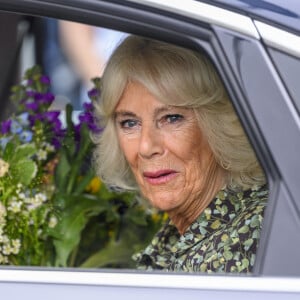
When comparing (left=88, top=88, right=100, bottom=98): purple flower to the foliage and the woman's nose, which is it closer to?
the foliage

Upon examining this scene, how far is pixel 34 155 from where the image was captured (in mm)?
3711

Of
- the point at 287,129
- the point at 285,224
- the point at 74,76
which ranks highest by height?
the point at 74,76

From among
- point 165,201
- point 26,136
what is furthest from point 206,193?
point 26,136

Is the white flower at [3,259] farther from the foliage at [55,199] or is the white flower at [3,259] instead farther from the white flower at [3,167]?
the white flower at [3,167]

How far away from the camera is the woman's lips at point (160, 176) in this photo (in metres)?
2.83

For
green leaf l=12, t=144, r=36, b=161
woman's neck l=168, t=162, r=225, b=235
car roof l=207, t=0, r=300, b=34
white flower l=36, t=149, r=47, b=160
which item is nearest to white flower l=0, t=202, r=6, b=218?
green leaf l=12, t=144, r=36, b=161

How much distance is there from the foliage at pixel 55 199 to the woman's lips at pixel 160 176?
0.62 metres

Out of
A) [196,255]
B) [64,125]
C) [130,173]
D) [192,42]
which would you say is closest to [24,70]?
[64,125]

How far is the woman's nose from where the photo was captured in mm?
2777

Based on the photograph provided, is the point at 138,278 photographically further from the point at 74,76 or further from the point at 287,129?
the point at 74,76

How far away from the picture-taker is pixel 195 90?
2697 millimetres

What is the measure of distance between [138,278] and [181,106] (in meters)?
0.73

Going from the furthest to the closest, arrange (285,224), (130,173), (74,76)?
(74,76) < (130,173) < (285,224)

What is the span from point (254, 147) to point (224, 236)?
470 millimetres
